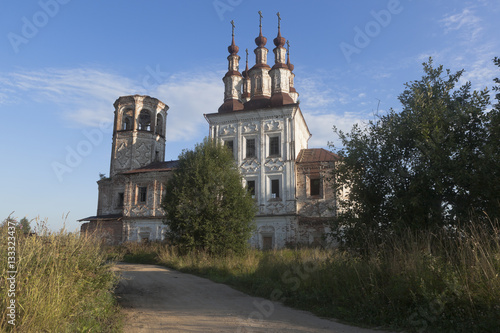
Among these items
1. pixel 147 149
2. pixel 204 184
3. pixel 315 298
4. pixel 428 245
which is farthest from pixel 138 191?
pixel 428 245

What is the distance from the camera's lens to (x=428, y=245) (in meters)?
7.08

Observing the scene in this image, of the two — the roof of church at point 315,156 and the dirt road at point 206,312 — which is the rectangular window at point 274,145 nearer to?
the roof of church at point 315,156

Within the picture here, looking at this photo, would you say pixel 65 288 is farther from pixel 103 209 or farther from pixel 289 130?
pixel 103 209

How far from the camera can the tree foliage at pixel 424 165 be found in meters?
7.58

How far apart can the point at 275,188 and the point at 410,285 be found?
18.7 meters

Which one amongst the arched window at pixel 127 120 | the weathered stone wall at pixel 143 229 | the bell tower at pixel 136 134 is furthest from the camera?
the arched window at pixel 127 120

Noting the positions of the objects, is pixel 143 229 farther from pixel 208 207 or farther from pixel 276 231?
pixel 208 207

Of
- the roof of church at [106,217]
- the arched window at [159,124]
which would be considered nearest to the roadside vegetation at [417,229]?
the roof of church at [106,217]

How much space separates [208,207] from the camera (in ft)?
57.3

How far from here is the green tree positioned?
56.0 feet

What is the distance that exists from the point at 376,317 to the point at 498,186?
11.9ft

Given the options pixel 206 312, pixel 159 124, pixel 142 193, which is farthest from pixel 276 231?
pixel 206 312

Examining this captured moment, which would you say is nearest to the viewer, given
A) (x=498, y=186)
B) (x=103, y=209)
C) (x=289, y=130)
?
(x=498, y=186)

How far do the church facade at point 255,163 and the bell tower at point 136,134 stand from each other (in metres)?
0.09
